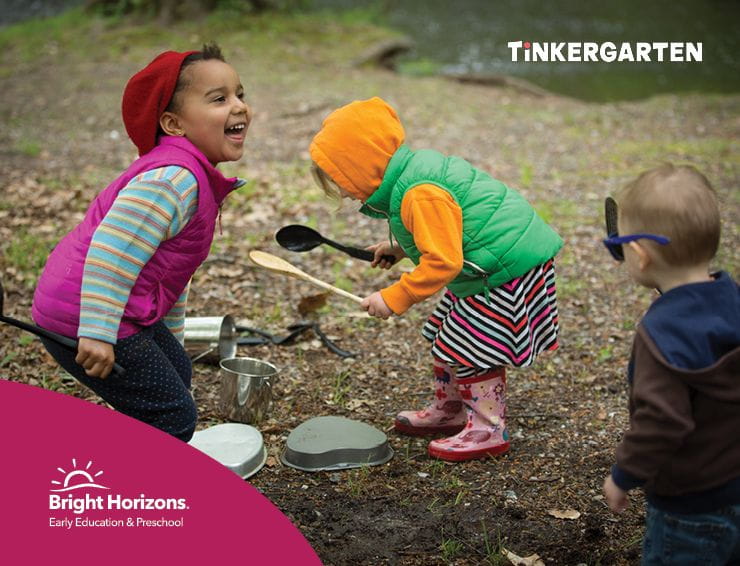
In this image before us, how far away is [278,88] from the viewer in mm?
8812

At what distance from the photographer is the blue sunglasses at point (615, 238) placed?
1793mm

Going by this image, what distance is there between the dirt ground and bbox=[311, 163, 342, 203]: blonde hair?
0.87 metres

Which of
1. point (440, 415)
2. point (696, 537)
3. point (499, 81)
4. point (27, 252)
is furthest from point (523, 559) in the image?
point (499, 81)

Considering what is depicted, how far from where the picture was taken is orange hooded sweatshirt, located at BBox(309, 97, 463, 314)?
8.43ft

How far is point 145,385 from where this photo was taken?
246 cm

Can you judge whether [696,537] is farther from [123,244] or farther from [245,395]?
[245,395]

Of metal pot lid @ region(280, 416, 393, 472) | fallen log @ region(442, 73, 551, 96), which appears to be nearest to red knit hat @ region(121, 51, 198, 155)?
metal pot lid @ region(280, 416, 393, 472)

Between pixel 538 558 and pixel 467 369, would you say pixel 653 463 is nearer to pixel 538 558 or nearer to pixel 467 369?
pixel 538 558

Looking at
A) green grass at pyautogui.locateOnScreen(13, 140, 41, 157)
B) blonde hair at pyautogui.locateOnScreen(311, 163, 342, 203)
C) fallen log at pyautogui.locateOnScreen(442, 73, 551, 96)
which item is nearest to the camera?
blonde hair at pyautogui.locateOnScreen(311, 163, 342, 203)

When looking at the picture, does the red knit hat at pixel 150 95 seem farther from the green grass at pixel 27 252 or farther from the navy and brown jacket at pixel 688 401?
the green grass at pixel 27 252

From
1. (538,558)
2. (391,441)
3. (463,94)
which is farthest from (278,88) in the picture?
(538,558)

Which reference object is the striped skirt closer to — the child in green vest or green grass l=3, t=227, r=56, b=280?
the child in green vest

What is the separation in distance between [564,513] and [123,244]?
4.75 feet

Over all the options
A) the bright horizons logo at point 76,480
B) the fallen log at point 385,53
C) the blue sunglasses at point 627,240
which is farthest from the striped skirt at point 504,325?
the fallen log at point 385,53
